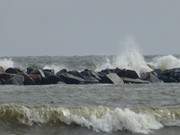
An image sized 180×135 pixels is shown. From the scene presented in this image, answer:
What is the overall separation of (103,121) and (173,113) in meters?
2.07

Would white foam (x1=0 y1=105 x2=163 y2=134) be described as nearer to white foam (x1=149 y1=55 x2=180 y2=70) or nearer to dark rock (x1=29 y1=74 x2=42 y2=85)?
dark rock (x1=29 y1=74 x2=42 y2=85)

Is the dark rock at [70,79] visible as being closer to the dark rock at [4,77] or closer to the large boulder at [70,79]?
the large boulder at [70,79]

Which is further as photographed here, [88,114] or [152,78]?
[152,78]

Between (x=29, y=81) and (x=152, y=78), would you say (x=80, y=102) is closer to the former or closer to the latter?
(x=29, y=81)

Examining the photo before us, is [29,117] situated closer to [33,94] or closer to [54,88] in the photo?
[33,94]

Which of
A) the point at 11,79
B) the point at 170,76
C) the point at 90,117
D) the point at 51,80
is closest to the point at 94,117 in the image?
the point at 90,117

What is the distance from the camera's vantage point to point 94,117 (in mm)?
14844

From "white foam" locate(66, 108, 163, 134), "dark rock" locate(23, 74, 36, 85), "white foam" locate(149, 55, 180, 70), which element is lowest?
"white foam" locate(66, 108, 163, 134)

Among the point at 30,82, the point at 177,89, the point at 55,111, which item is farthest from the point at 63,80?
the point at 55,111

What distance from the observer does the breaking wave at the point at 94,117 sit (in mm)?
14422

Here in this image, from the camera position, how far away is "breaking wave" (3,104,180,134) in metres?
14.4

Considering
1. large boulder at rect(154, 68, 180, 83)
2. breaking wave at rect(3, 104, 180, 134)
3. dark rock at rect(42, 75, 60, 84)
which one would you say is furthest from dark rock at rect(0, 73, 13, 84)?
breaking wave at rect(3, 104, 180, 134)

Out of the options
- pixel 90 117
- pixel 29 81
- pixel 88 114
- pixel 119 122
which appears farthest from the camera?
pixel 29 81

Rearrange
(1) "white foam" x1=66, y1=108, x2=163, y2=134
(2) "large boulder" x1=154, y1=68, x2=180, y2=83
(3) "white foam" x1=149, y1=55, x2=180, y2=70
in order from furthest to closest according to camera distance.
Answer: (3) "white foam" x1=149, y1=55, x2=180, y2=70 < (2) "large boulder" x1=154, y1=68, x2=180, y2=83 < (1) "white foam" x1=66, y1=108, x2=163, y2=134
